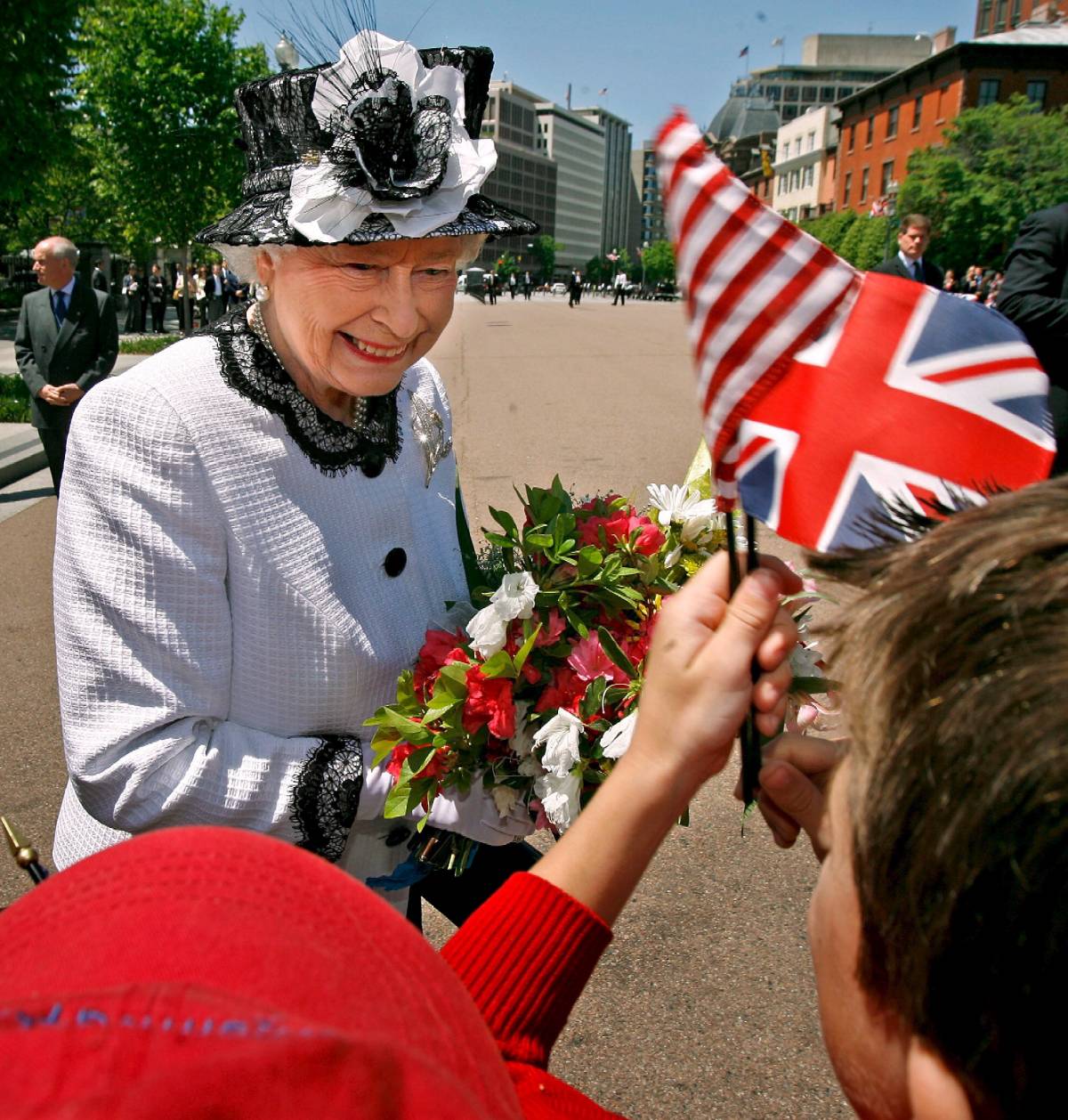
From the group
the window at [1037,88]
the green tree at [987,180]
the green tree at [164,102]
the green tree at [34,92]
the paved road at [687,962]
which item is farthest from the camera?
the window at [1037,88]

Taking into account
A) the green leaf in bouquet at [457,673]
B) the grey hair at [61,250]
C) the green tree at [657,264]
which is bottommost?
the green tree at [657,264]

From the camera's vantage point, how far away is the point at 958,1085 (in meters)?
0.64

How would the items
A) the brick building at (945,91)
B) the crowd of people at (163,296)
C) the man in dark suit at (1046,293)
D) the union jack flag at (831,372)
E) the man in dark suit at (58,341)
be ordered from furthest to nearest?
the brick building at (945,91) < the crowd of people at (163,296) < the man in dark suit at (58,341) < the man in dark suit at (1046,293) < the union jack flag at (831,372)

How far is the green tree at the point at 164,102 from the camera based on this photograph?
84.6ft

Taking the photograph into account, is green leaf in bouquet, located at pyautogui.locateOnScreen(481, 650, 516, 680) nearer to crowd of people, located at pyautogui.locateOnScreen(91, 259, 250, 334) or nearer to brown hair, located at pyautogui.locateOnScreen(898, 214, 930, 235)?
brown hair, located at pyautogui.locateOnScreen(898, 214, 930, 235)

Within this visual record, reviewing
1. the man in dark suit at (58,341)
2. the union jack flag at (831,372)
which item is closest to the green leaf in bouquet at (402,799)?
the union jack flag at (831,372)

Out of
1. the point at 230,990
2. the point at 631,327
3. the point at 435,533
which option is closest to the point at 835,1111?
the point at 435,533

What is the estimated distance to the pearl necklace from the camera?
167cm

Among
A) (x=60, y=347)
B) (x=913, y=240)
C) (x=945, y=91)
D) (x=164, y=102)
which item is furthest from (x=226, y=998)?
(x=945, y=91)

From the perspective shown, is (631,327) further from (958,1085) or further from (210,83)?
(958,1085)

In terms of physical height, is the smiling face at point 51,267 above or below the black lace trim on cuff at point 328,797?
above

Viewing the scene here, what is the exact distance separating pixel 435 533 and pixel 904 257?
25.9 ft

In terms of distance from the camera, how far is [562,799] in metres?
1.44

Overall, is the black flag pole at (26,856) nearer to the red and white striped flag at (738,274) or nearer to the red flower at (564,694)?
the red flower at (564,694)
